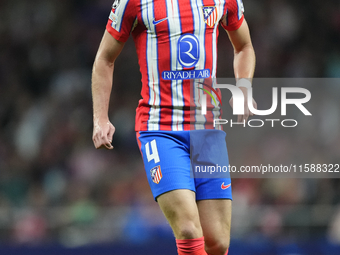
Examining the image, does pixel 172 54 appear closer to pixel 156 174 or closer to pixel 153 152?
pixel 153 152

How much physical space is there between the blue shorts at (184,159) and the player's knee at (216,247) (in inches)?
10.6

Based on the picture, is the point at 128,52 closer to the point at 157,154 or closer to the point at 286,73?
the point at 286,73

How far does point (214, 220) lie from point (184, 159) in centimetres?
41

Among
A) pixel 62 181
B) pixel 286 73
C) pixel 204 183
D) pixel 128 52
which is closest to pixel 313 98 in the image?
pixel 286 73

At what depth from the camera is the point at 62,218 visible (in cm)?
555

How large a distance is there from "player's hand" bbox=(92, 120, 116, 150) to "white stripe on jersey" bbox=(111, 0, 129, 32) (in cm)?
59

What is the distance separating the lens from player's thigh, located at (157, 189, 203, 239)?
8.27ft

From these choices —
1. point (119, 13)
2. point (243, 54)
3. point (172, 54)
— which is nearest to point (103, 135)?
point (172, 54)

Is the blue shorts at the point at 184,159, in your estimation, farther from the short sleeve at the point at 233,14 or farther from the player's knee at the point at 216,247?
the short sleeve at the point at 233,14

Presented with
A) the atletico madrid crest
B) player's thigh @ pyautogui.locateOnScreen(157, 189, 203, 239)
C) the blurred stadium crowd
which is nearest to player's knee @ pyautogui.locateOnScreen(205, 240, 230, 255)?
player's thigh @ pyautogui.locateOnScreen(157, 189, 203, 239)

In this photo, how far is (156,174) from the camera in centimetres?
267

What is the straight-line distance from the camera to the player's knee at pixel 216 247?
9.09ft

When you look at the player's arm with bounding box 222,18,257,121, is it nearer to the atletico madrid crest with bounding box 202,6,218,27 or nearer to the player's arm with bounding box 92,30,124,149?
the atletico madrid crest with bounding box 202,6,218,27

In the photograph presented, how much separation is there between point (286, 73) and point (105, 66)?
14.7 feet
